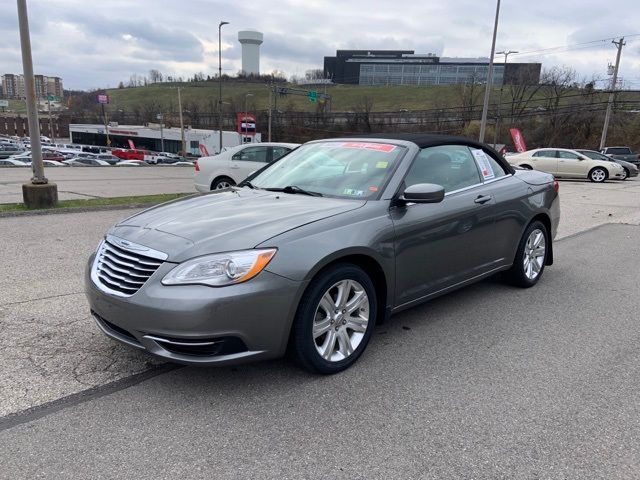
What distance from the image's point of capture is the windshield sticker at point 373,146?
421cm

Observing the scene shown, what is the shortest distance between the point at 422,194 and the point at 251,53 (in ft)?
556

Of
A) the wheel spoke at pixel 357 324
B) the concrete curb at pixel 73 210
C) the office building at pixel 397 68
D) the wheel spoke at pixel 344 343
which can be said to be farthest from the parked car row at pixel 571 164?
the office building at pixel 397 68

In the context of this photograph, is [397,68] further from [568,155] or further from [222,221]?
[222,221]

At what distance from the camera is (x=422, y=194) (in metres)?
3.57

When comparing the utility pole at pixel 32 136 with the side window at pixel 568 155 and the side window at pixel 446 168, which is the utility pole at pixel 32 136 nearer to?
the side window at pixel 446 168

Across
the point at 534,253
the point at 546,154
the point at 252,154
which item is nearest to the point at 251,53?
the point at 546,154

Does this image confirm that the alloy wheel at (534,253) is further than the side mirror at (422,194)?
Yes

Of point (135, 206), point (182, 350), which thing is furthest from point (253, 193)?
point (135, 206)

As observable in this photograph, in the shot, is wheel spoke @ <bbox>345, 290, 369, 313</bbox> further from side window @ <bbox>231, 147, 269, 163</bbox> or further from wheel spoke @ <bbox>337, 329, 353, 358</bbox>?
side window @ <bbox>231, 147, 269, 163</bbox>

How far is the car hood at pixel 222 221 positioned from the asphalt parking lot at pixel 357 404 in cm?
89

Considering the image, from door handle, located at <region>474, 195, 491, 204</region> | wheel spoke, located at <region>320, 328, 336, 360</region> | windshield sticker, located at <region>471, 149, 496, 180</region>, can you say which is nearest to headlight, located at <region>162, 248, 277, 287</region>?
wheel spoke, located at <region>320, 328, 336, 360</region>

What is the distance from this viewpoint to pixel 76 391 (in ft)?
10.0

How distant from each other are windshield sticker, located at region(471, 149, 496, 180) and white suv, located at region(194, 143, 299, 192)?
22.8 ft

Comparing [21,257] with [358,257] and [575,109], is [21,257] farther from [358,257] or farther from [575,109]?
[575,109]
